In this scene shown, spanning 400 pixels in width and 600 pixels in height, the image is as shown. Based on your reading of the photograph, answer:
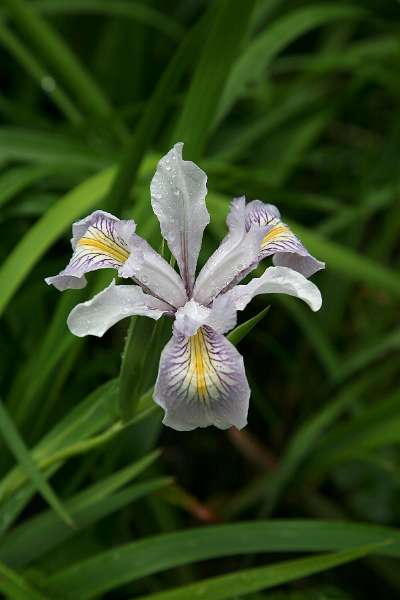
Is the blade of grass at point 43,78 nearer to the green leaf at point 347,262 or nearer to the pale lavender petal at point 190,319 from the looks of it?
the green leaf at point 347,262

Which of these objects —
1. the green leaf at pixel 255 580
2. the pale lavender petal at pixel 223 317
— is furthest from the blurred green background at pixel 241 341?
the pale lavender petal at pixel 223 317

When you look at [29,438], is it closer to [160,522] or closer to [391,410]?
[160,522]

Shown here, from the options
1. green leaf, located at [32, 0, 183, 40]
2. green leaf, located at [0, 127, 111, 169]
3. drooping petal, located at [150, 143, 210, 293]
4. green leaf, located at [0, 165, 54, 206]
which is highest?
green leaf, located at [32, 0, 183, 40]

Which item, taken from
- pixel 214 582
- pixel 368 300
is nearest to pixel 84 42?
pixel 368 300

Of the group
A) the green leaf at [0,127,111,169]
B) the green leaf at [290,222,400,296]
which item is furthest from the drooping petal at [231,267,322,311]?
the green leaf at [0,127,111,169]

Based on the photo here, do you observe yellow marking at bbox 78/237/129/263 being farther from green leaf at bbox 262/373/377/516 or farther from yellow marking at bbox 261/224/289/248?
green leaf at bbox 262/373/377/516

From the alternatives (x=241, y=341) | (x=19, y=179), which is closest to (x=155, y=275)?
(x=19, y=179)
